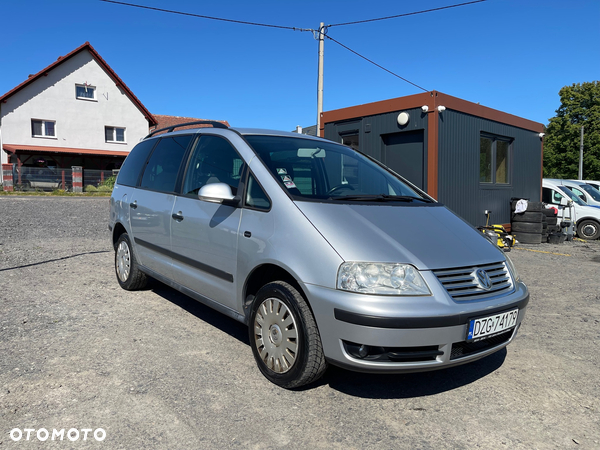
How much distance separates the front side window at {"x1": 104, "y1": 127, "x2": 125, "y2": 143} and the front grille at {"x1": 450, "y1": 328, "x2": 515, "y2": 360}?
32.2 m

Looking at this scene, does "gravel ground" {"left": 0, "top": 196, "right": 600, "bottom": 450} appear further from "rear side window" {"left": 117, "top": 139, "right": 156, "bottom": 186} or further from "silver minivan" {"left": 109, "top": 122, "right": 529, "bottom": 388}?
"rear side window" {"left": 117, "top": 139, "right": 156, "bottom": 186}

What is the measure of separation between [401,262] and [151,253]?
2821 millimetres

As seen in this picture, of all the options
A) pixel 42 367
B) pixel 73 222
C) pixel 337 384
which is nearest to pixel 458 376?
pixel 337 384

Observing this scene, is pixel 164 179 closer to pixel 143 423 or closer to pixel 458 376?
pixel 143 423

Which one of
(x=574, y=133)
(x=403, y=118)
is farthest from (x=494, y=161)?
(x=574, y=133)

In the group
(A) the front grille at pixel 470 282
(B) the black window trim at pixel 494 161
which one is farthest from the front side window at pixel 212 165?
(B) the black window trim at pixel 494 161

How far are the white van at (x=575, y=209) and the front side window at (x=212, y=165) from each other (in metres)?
12.3

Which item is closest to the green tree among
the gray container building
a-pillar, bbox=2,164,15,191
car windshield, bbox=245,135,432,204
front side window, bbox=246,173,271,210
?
the gray container building

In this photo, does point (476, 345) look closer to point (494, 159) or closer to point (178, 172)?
point (178, 172)

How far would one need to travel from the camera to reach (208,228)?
3.73 m

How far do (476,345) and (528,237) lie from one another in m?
9.87

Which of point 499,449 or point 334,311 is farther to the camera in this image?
point 334,311

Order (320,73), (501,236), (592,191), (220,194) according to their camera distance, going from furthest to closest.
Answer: (320,73)
(592,191)
(501,236)
(220,194)

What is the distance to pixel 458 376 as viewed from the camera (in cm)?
342
